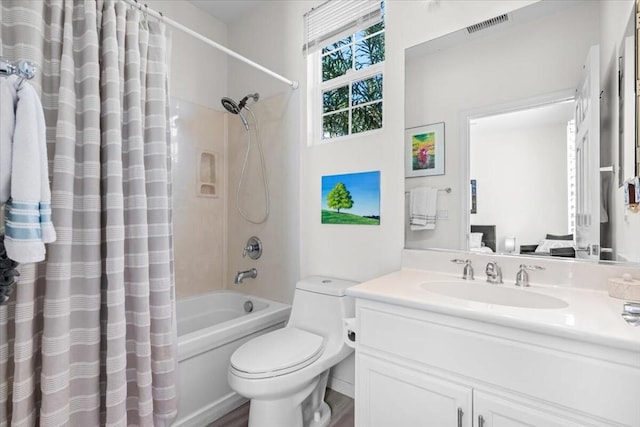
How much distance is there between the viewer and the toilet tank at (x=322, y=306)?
1758mm

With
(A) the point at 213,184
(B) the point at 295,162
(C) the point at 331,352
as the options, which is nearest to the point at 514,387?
(C) the point at 331,352

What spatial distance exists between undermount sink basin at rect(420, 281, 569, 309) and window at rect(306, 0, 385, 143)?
0.96m

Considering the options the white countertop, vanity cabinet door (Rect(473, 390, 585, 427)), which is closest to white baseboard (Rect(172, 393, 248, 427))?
the white countertop

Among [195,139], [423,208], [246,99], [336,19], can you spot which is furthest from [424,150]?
[195,139]

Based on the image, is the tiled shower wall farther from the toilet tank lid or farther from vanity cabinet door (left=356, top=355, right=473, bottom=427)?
vanity cabinet door (left=356, top=355, right=473, bottom=427)

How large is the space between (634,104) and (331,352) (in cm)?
162

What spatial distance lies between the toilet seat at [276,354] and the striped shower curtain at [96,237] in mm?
309

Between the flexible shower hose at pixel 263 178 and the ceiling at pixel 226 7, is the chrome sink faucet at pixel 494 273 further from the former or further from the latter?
the ceiling at pixel 226 7

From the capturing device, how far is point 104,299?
1.27m

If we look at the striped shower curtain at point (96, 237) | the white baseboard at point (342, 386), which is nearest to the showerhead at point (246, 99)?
the striped shower curtain at point (96, 237)

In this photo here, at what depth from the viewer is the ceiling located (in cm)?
238

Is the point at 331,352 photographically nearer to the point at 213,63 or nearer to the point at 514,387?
the point at 514,387

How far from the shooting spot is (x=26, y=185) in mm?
842

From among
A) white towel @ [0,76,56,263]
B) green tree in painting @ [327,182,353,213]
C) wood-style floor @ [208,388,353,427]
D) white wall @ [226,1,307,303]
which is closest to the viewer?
white towel @ [0,76,56,263]
